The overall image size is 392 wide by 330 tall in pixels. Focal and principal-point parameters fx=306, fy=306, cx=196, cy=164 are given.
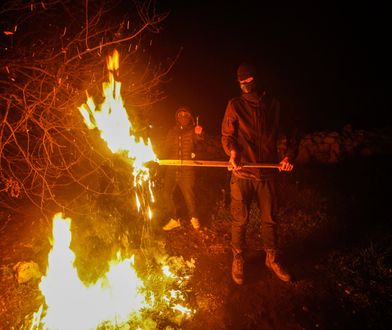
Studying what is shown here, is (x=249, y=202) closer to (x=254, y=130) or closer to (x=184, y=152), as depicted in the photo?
(x=254, y=130)

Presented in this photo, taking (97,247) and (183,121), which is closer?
(97,247)

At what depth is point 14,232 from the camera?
6.22 meters

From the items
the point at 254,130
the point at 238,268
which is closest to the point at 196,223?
the point at 238,268

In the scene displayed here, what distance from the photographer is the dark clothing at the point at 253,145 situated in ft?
13.6

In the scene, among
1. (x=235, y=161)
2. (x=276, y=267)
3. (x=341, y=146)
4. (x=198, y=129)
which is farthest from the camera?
(x=341, y=146)

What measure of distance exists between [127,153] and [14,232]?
3.81 meters

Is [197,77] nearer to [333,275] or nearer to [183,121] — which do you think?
[183,121]

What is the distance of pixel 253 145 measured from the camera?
424 cm

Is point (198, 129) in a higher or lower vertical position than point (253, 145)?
higher

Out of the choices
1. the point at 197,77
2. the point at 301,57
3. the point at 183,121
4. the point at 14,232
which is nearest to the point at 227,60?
the point at 197,77

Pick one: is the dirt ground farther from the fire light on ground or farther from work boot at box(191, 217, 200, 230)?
the fire light on ground

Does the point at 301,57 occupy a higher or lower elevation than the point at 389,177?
higher

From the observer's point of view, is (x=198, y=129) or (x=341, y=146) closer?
(x=198, y=129)

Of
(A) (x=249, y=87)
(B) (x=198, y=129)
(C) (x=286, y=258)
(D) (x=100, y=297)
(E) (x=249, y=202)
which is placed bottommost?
(C) (x=286, y=258)
